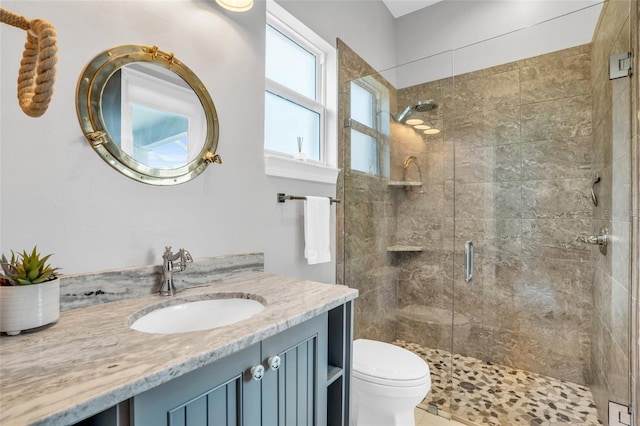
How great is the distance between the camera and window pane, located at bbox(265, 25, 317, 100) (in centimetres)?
174

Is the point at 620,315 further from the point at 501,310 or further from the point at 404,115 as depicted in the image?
the point at 404,115

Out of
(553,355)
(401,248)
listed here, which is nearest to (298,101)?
(401,248)

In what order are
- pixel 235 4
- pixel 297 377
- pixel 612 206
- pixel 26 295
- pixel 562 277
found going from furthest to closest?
pixel 562 277, pixel 612 206, pixel 235 4, pixel 297 377, pixel 26 295

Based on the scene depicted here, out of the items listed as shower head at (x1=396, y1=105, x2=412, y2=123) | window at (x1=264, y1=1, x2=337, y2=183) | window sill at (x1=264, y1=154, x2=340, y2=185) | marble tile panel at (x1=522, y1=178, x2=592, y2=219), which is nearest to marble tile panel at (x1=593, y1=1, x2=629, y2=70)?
marble tile panel at (x1=522, y1=178, x2=592, y2=219)

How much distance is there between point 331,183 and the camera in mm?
1982

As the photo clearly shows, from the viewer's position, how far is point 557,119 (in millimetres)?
2102

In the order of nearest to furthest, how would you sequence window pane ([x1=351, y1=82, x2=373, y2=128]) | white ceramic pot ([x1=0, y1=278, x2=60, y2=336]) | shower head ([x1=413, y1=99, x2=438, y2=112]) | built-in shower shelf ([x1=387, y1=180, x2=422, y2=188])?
white ceramic pot ([x1=0, y1=278, x2=60, y2=336]) < window pane ([x1=351, y1=82, x2=373, y2=128]) < shower head ([x1=413, y1=99, x2=438, y2=112]) < built-in shower shelf ([x1=387, y1=180, x2=422, y2=188])

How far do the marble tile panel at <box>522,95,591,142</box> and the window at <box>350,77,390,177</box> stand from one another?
0.99 metres

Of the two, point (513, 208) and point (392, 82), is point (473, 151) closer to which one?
point (513, 208)

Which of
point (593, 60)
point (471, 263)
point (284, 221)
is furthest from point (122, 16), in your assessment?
point (593, 60)

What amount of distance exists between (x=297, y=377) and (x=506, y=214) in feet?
6.69

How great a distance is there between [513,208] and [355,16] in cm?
183

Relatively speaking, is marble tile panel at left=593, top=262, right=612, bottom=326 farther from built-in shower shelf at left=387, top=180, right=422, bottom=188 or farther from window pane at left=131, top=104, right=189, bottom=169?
window pane at left=131, top=104, right=189, bottom=169

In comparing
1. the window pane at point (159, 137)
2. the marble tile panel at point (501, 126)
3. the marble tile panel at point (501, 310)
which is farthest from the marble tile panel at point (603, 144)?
the window pane at point (159, 137)
